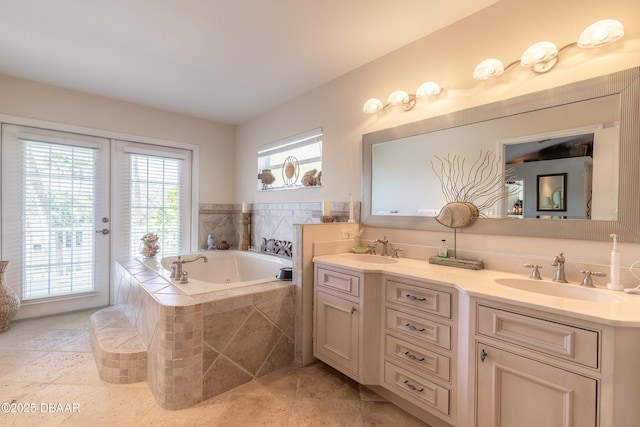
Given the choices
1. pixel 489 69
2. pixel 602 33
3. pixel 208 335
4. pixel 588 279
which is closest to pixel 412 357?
pixel 588 279

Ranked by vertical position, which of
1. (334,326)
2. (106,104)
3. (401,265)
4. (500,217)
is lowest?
(334,326)

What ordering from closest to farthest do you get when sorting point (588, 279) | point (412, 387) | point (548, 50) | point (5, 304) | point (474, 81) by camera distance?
point (588, 279)
point (548, 50)
point (412, 387)
point (474, 81)
point (5, 304)

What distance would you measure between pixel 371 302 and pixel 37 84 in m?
3.83

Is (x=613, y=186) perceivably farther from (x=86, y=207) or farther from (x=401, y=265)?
(x=86, y=207)

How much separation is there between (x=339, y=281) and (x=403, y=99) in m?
1.42

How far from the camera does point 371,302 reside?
5.70 ft

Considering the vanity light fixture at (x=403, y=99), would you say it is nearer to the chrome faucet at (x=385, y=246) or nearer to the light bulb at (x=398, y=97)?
the light bulb at (x=398, y=97)

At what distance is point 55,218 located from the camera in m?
2.97

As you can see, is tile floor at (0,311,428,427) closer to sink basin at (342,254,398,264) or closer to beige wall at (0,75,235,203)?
sink basin at (342,254,398,264)

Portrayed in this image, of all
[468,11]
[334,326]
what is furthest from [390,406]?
[468,11]

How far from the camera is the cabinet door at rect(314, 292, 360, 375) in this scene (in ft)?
5.90

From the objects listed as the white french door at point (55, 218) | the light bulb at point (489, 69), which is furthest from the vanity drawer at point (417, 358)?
the white french door at point (55, 218)

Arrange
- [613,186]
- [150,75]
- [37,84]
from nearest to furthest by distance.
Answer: [613,186]
[150,75]
[37,84]

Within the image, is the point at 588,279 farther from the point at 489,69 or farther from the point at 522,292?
the point at 489,69
